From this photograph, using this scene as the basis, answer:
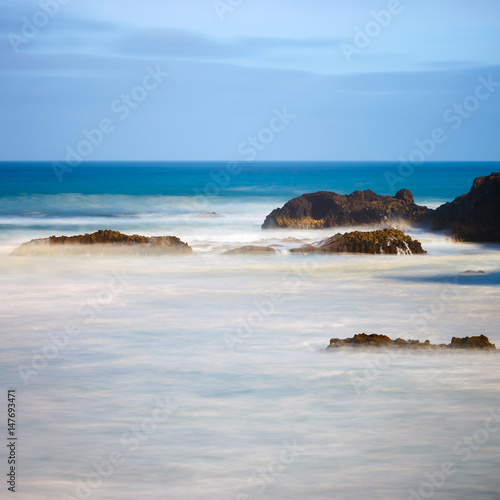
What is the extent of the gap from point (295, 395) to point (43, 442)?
2.07 meters

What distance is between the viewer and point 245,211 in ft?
119

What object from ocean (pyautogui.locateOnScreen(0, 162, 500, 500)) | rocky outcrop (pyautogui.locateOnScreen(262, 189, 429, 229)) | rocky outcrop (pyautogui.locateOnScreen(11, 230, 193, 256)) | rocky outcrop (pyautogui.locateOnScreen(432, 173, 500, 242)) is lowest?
ocean (pyautogui.locateOnScreen(0, 162, 500, 500))

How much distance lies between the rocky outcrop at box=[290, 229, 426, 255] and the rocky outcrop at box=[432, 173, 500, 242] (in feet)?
11.2

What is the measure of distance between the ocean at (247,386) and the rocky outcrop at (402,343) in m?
0.18

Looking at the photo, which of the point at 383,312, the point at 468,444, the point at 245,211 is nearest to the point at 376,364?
the point at 468,444

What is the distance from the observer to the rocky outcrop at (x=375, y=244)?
53.2 feet

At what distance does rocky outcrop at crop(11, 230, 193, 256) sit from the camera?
16219mm

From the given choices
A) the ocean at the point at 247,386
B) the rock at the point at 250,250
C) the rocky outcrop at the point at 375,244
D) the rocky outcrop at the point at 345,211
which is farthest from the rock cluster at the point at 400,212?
the ocean at the point at 247,386

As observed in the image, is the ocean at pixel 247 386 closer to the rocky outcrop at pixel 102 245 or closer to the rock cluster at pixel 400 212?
the rocky outcrop at pixel 102 245

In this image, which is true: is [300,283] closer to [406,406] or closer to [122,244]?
[122,244]

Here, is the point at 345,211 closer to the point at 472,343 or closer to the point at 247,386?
the point at 472,343

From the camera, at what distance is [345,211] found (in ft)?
73.7

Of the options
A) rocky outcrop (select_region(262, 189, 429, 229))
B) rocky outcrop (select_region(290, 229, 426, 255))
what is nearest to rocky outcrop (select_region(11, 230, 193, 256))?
rocky outcrop (select_region(290, 229, 426, 255))

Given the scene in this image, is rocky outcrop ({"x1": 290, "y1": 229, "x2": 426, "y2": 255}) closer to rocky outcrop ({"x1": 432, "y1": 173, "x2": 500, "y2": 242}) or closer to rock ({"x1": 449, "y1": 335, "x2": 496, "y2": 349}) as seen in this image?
rocky outcrop ({"x1": 432, "y1": 173, "x2": 500, "y2": 242})
